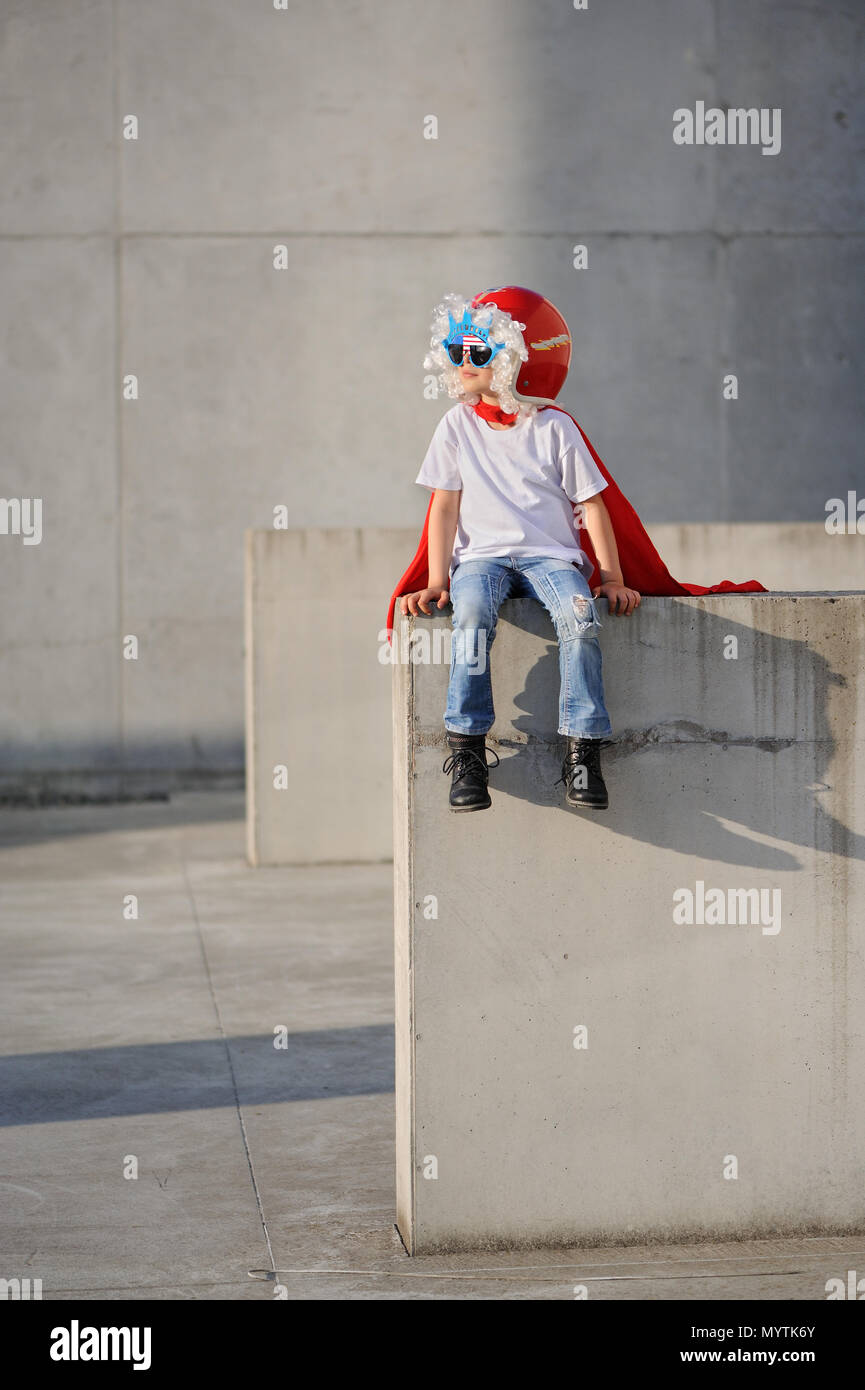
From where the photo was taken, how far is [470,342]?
430 cm

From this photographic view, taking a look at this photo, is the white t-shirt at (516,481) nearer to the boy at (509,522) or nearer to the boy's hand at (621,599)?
the boy at (509,522)

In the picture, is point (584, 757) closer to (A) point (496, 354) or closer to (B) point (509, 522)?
(B) point (509, 522)

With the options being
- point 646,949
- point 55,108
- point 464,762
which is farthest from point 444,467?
point 55,108

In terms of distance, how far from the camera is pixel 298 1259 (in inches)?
167

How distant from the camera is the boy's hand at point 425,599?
418 centimetres

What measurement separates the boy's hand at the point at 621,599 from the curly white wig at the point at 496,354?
0.56 m

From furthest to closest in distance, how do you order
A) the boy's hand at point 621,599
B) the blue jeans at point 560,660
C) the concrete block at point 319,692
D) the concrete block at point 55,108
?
1. the concrete block at point 55,108
2. the concrete block at point 319,692
3. the boy's hand at point 621,599
4. the blue jeans at point 560,660

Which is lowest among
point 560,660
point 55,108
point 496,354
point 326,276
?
point 560,660

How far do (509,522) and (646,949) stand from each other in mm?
1184

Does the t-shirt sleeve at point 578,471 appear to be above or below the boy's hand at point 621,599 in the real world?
above

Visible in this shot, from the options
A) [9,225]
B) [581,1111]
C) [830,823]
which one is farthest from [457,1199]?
[9,225]

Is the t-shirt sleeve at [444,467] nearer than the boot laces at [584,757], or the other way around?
the boot laces at [584,757]

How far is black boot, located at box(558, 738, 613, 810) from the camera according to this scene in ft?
13.3

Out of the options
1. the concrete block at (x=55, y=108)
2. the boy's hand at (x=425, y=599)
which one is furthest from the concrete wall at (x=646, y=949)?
the concrete block at (x=55, y=108)
